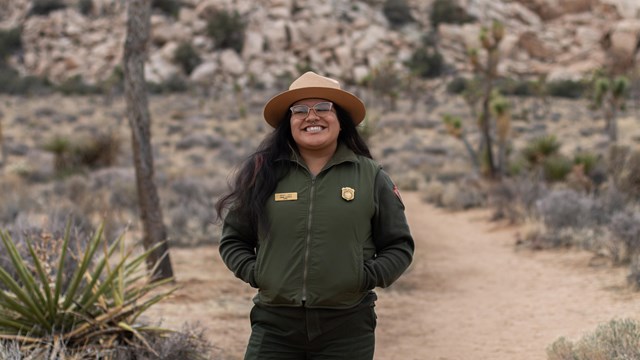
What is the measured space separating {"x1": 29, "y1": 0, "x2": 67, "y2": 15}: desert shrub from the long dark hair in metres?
65.9

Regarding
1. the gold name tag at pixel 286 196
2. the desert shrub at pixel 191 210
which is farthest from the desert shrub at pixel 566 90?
the gold name tag at pixel 286 196

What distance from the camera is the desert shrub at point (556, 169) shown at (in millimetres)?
16328

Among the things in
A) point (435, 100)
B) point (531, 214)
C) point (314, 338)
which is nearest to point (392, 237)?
point (314, 338)

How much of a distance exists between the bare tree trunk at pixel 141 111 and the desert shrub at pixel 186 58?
48381 millimetres

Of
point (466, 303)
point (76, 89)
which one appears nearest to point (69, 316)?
point (466, 303)

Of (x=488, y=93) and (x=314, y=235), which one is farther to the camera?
(x=488, y=93)

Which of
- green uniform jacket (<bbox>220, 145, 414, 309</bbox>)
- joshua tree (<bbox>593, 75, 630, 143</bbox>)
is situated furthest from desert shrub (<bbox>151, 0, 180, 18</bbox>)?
green uniform jacket (<bbox>220, 145, 414, 309</bbox>)

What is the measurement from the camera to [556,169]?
16.3 m

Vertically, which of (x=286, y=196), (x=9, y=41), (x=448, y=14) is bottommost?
(x=9, y=41)

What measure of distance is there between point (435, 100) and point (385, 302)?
42.3 metres

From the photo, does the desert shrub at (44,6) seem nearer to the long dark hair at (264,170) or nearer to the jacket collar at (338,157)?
the long dark hair at (264,170)

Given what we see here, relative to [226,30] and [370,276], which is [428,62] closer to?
[226,30]

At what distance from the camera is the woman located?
268 cm

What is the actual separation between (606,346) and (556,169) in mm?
12806
